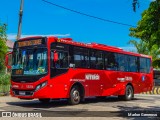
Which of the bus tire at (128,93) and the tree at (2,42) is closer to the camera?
the bus tire at (128,93)

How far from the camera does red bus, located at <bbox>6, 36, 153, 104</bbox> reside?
15.7 m

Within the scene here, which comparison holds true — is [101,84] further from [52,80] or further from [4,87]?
[4,87]

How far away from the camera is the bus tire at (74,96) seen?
16930 millimetres

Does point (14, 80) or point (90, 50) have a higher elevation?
point (90, 50)

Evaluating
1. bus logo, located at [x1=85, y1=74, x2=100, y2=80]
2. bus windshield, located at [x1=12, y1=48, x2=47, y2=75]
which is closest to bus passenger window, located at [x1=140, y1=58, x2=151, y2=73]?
bus logo, located at [x1=85, y1=74, x2=100, y2=80]

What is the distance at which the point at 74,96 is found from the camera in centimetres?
1714

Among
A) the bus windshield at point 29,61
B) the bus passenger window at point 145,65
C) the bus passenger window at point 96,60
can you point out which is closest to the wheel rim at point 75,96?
the bus passenger window at point 96,60

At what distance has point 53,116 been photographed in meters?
12.6

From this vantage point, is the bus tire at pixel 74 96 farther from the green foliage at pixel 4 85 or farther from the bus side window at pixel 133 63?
the green foliage at pixel 4 85

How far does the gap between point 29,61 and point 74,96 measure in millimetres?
2801

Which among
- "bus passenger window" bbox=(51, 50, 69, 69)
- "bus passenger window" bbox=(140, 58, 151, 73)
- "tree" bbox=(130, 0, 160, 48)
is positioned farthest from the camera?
"bus passenger window" bbox=(140, 58, 151, 73)

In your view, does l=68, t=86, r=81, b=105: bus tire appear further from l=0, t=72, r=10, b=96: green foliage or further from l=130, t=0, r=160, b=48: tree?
l=0, t=72, r=10, b=96: green foliage

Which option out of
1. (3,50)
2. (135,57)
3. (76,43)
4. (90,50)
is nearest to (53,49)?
(76,43)

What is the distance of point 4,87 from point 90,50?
332 inches
